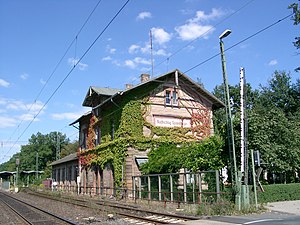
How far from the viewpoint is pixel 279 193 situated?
21.6 m

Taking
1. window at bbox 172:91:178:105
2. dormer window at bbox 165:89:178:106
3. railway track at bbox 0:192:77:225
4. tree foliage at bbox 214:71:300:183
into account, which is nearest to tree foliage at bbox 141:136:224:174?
tree foliage at bbox 214:71:300:183

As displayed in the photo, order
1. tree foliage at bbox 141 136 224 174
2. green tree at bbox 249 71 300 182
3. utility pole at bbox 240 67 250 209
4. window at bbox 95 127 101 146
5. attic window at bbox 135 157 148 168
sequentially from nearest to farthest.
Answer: utility pole at bbox 240 67 250 209 < tree foliage at bbox 141 136 224 174 < green tree at bbox 249 71 300 182 < attic window at bbox 135 157 148 168 < window at bbox 95 127 101 146

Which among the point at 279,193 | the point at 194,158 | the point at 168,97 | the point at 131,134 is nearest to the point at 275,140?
the point at 279,193

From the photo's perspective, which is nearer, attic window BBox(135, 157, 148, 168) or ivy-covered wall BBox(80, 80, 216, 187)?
attic window BBox(135, 157, 148, 168)

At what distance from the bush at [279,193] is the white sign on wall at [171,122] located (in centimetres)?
1086

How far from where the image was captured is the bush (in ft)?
66.9

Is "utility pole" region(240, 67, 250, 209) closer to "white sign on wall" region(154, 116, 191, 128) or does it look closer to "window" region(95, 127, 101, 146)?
"white sign on wall" region(154, 116, 191, 128)

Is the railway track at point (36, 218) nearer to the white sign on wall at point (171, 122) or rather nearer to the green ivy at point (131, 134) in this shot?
the green ivy at point (131, 134)

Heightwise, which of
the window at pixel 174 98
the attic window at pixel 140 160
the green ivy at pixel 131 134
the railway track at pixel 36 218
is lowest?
the railway track at pixel 36 218

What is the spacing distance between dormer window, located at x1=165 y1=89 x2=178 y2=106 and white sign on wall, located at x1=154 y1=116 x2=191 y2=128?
1.37m

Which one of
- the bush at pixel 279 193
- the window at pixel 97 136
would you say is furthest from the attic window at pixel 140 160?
the bush at pixel 279 193

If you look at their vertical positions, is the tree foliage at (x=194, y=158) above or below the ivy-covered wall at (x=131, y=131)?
below

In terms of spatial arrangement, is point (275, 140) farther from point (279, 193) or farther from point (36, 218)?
point (36, 218)

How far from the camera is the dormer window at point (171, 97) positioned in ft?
101
